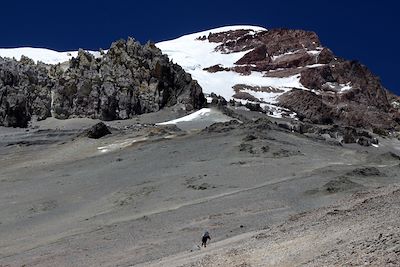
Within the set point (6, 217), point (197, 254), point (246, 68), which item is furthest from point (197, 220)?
point (246, 68)

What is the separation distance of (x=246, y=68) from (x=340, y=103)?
111ft

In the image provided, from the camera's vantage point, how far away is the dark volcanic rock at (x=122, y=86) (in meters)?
80.6

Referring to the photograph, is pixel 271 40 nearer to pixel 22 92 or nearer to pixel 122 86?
pixel 122 86

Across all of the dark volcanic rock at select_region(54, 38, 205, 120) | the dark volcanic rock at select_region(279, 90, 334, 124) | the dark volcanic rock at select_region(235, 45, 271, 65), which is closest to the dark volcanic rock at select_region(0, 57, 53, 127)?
the dark volcanic rock at select_region(54, 38, 205, 120)

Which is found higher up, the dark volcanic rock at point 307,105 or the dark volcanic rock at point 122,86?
the dark volcanic rock at point 122,86

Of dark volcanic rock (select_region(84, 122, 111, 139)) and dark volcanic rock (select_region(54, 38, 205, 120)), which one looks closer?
dark volcanic rock (select_region(84, 122, 111, 139))

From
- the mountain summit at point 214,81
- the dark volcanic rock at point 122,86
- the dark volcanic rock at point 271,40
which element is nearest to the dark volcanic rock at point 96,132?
the mountain summit at point 214,81

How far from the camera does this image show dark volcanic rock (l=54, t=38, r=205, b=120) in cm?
8056

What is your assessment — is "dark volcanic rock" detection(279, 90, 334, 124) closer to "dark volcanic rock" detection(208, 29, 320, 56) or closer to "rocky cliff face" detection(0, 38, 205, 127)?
"rocky cliff face" detection(0, 38, 205, 127)

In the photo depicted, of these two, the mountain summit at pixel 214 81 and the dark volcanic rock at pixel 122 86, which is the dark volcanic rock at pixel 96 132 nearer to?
the mountain summit at pixel 214 81

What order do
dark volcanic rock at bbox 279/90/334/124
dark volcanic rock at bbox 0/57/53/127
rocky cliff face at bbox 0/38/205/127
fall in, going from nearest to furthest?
dark volcanic rock at bbox 0/57/53/127 → rocky cliff face at bbox 0/38/205/127 → dark volcanic rock at bbox 279/90/334/124

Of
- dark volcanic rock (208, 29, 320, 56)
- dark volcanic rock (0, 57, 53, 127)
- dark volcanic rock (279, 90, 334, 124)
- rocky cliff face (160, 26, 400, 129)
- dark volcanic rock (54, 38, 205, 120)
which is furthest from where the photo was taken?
dark volcanic rock (208, 29, 320, 56)

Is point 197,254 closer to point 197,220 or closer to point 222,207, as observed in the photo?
point 197,220

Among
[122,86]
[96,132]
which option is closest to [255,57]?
[122,86]
